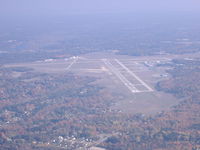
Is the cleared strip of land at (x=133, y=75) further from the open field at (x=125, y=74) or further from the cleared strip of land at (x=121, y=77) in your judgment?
the cleared strip of land at (x=121, y=77)

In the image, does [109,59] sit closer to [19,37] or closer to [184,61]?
[184,61]

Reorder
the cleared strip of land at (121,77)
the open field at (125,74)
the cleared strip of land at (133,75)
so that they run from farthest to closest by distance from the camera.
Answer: the cleared strip of land at (133,75) → the cleared strip of land at (121,77) → the open field at (125,74)

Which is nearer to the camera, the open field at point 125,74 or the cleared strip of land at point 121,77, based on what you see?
the open field at point 125,74

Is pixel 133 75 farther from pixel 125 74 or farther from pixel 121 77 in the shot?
pixel 121 77

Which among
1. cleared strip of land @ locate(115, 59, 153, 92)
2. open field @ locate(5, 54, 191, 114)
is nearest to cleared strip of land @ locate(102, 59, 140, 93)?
open field @ locate(5, 54, 191, 114)

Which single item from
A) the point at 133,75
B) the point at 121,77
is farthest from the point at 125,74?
the point at 121,77

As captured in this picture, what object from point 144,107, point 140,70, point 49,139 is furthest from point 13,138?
point 140,70

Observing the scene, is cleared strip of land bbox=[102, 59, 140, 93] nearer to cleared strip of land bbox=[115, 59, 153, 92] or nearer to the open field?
the open field

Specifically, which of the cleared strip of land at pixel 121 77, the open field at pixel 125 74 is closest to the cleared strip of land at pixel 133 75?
the open field at pixel 125 74
